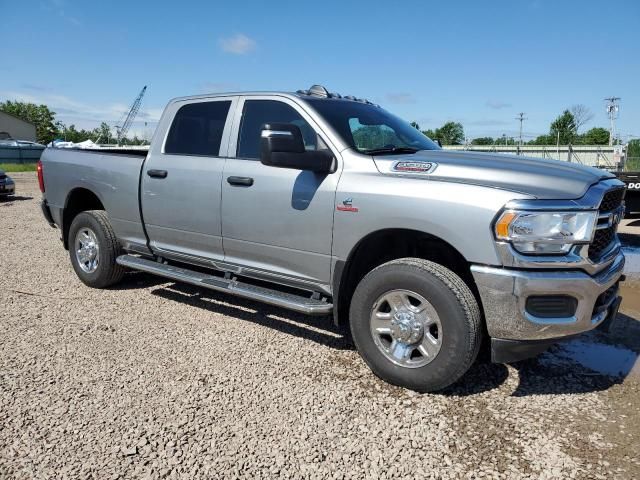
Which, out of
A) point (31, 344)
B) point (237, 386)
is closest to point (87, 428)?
point (237, 386)

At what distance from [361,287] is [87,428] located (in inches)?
73.2

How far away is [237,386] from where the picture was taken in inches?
135

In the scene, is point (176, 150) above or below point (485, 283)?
above

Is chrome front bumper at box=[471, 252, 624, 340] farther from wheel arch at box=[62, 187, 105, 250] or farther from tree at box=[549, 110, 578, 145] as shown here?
tree at box=[549, 110, 578, 145]

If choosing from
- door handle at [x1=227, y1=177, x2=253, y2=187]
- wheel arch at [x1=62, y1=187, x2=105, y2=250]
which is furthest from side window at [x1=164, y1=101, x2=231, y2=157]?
wheel arch at [x1=62, y1=187, x2=105, y2=250]

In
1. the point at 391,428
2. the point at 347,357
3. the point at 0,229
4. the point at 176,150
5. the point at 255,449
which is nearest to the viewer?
the point at 255,449

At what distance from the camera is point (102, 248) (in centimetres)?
542

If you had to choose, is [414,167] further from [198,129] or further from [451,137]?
[451,137]

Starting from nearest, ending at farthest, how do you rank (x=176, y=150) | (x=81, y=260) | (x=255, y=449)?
(x=255, y=449) < (x=176, y=150) < (x=81, y=260)

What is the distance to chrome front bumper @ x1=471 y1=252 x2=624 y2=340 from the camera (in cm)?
292

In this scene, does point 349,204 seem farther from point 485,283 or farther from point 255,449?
point 255,449

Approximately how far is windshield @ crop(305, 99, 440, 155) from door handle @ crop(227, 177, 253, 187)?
2.53 ft

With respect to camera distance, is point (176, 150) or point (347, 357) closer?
point (347, 357)

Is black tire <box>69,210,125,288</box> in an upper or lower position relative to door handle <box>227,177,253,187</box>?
lower
